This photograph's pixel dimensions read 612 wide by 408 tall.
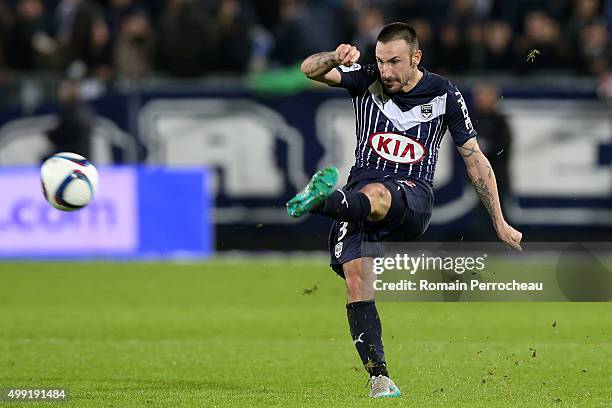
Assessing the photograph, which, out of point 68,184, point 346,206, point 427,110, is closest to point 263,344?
point 68,184

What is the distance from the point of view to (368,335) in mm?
7738

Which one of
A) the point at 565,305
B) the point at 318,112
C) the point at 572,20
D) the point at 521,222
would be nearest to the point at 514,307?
the point at 565,305

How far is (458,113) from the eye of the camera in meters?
7.99

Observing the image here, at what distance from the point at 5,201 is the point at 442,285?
998 cm

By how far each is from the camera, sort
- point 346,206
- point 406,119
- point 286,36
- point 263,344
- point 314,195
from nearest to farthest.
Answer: point 314,195, point 346,206, point 406,119, point 263,344, point 286,36

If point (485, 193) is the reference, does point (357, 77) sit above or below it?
above

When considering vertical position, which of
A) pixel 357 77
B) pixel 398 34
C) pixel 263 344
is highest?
pixel 398 34

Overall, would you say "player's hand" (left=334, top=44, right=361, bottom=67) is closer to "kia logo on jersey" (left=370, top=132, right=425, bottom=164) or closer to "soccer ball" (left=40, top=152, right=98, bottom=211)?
"kia logo on jersey" (left=370, top=132, right=425, bottom=164)

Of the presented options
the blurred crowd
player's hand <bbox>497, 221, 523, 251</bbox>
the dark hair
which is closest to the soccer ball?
the dark hair

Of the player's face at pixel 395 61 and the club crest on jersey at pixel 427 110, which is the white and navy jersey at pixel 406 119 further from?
the player's face at pixel 395 61

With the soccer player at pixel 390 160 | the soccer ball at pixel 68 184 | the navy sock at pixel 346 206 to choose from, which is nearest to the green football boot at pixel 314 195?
the navy sock at pixel 346 206

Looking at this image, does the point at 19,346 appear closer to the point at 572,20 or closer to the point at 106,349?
the point at 106,349

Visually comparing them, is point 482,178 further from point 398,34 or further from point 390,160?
point 398,34

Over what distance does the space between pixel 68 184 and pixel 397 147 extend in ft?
7.29
